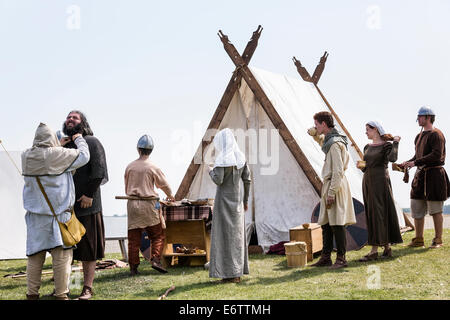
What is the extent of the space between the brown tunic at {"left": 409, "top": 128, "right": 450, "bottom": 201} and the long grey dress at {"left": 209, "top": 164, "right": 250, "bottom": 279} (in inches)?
121

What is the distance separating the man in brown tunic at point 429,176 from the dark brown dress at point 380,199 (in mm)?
1043

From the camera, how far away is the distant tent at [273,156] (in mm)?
7523

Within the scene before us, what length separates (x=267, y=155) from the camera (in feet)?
25.9

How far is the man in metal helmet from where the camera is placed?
18.6 ft

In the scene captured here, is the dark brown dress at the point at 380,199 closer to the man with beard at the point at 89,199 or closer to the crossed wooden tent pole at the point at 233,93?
the crossed wooden tent pole at the point at 233,93

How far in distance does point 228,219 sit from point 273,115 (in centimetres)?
309

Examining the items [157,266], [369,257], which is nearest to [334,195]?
[369,257]

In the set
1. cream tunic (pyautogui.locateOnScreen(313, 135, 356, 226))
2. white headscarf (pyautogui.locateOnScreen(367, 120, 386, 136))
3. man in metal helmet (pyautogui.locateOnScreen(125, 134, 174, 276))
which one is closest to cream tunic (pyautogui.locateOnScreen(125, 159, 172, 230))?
man in metal helmet (pyautogui.locateOnScreen(125, 134, 174, 276))

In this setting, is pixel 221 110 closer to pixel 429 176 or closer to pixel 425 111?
pixel 425 111

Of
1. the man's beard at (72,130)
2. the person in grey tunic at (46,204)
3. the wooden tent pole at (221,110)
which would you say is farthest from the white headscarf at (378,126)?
the person in grey tunic at (46,204)

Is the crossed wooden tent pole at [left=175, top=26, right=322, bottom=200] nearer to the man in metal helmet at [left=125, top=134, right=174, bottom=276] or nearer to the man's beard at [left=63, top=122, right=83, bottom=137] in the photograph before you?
the man in metal helmet at [left=125, top=134, right=174, bottom=276]
